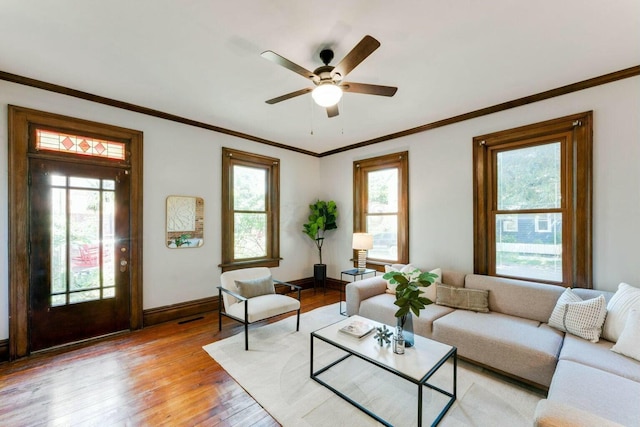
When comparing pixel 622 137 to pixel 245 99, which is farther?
pixel 245 99

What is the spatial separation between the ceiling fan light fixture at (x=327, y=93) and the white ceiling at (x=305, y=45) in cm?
36

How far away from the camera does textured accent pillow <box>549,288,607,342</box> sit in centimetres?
231

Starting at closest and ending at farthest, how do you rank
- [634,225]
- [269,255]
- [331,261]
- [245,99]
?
[634,225] → [245,99] → [269,255] → [331,261]

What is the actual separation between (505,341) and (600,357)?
58 cm

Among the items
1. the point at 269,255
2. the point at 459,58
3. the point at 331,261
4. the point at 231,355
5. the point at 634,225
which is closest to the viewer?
the point at 459,58

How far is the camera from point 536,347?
2.23 m

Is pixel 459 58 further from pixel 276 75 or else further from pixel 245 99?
pixel 245 99

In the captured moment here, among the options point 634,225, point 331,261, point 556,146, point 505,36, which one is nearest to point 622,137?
point 556,146

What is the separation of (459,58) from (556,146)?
68.1 inches

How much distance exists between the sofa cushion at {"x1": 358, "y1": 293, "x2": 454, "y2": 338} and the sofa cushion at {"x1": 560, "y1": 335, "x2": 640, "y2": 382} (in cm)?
105

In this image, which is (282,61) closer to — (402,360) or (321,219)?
(402,360)

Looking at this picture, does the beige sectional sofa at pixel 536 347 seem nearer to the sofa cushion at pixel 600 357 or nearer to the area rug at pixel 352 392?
the sofa cushion at pixel 600 357

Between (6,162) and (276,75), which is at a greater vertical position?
(276,75)

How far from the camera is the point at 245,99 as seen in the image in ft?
10.8
